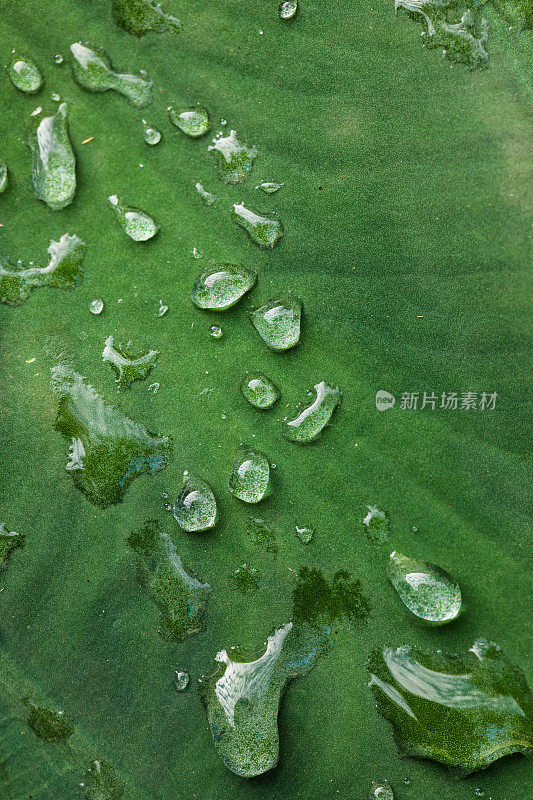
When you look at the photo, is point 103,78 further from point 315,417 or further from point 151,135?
point 315,417

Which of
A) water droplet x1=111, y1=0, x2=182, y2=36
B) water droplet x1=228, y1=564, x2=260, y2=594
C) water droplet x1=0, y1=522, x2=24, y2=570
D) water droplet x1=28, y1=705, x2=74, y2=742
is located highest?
water droplet x1=111, y1=0, x2=182, y2=36

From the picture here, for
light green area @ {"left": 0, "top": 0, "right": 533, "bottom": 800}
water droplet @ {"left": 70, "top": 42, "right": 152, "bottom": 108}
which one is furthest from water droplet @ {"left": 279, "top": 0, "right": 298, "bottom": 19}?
water droplet @ {"left": 70, "top": 42, "right": 152, "bottom": 108}

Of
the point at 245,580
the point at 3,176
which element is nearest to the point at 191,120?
the point at 3,176

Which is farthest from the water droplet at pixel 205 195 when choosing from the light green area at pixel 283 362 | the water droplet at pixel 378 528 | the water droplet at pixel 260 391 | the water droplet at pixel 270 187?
the water droplet at pixel 378 528

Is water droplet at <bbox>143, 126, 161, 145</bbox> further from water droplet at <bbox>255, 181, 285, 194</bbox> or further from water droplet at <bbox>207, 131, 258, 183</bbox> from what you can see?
water droplet at <bbox>255, 181, 285, 194</bbox>

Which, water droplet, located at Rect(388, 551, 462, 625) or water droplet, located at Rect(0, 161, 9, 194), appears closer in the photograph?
water droplet, located at Rect(388, 551, 462, 625)
